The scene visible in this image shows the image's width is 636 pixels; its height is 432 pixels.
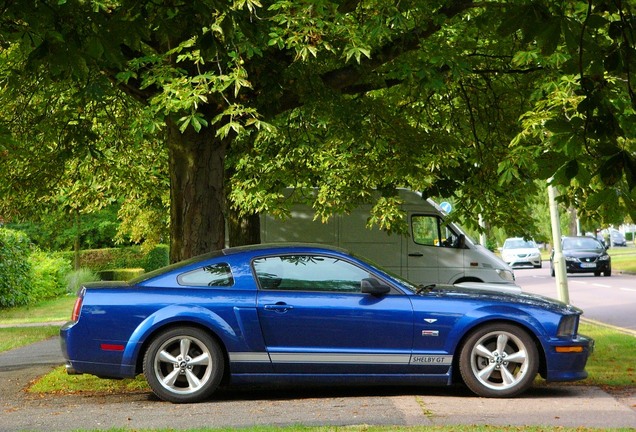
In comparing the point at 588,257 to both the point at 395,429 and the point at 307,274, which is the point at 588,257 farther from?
the point at 395,429

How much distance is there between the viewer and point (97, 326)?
9359mm

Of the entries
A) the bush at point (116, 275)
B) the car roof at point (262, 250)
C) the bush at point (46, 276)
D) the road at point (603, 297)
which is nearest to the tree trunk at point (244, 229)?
the road at point (603, 297)

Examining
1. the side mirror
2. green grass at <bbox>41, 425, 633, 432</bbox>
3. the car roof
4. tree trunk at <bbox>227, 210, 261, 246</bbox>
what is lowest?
green grass at <bbox>41, 425, 633, 432</bbox>

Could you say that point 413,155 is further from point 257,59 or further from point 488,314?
point 488,314

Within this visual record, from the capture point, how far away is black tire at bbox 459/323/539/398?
941 centimetres

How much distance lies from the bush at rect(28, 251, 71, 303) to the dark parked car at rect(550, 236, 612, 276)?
18.1 meters

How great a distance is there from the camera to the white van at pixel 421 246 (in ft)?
64.3

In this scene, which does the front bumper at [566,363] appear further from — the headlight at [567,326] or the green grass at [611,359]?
the green grass at [611,359]

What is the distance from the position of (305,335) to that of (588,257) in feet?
106

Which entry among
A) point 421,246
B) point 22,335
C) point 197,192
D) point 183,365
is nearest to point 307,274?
point 183,365

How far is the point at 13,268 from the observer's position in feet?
91.2

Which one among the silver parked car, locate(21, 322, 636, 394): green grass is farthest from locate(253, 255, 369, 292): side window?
the silver parked car

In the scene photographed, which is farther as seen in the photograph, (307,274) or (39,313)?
(39,313)

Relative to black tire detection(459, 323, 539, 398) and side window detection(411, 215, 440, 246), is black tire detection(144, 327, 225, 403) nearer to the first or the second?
black tire detection(459, 323, 539, 398)
